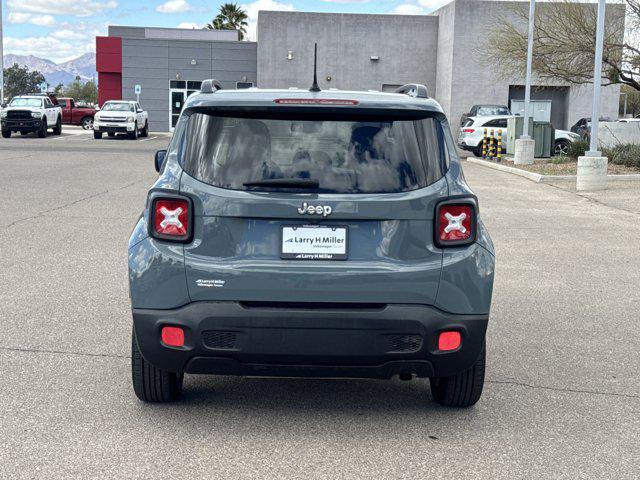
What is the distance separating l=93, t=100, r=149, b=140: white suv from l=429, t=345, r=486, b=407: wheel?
39.3m

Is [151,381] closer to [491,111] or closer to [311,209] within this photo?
→ [311,209]

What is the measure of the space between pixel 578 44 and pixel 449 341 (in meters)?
28.1

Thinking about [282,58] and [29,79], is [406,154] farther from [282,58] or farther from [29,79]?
[29,79]

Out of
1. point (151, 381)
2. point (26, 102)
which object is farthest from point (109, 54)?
point (151, 381)

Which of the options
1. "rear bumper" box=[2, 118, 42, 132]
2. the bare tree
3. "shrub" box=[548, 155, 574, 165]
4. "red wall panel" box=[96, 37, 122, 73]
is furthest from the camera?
"red wall panel" box=[96, 37, 122, 73]

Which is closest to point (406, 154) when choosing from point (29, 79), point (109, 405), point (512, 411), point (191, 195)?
point (191, 195)

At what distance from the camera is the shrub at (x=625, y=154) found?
24172mm

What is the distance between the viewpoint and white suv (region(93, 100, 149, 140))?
140 feet

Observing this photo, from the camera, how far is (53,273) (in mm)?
Answer: 8938

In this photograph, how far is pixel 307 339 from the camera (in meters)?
4.32

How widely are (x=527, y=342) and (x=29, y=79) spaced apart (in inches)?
7511

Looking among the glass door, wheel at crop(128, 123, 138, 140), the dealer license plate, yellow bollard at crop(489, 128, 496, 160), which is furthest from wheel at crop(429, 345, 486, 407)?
the glass door

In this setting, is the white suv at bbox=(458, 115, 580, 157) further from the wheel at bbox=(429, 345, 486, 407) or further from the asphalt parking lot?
the wheel at bbox=(429, 345, 486, 407)

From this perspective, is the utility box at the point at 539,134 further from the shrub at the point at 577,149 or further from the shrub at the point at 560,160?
the shrub at the point at 560,160
